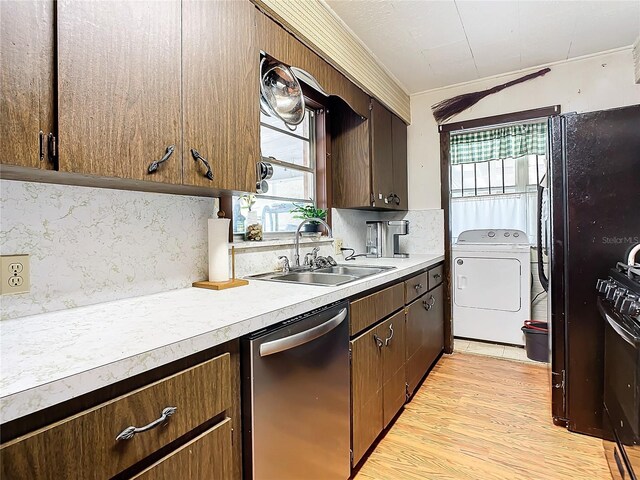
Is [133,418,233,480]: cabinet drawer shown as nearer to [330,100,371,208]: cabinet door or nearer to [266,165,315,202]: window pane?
[266,165,315,202]: window pane

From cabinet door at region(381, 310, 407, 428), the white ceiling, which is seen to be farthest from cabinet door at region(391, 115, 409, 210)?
cabinet door at region(381, 310, 407, 428)

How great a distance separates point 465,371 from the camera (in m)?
2.72

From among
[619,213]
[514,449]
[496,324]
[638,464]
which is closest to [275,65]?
[619,213]

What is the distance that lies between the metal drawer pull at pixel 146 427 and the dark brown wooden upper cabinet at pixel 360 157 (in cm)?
196

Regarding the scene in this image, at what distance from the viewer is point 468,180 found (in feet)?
13.1

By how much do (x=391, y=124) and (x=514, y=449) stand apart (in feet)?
7.64

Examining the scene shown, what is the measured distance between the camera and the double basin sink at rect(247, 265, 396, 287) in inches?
71.0

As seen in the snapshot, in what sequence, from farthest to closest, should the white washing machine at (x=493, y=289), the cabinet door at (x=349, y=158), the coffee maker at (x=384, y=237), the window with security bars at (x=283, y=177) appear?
the white washing machine at (x=493, y=289) → the coffee maker at (x=384, y=237) → the cabinet door at (x=349, y=158) → the window with security bars at (x=283, y=177)

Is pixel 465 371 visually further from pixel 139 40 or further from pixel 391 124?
pixel 139 40

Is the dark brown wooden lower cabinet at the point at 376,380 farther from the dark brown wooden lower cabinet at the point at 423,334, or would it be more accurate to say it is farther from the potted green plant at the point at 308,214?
the potted green plant at the point at 308,214

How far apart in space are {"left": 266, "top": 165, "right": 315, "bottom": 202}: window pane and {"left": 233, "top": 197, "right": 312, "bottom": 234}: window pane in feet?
0.22

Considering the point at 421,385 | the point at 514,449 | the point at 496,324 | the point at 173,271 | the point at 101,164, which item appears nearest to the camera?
the point at 101,164

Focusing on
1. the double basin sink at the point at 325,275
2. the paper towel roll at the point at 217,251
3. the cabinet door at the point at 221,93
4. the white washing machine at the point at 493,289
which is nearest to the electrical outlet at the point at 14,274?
the cabinet door at the point at 221,93

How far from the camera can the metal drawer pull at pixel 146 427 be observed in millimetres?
678
